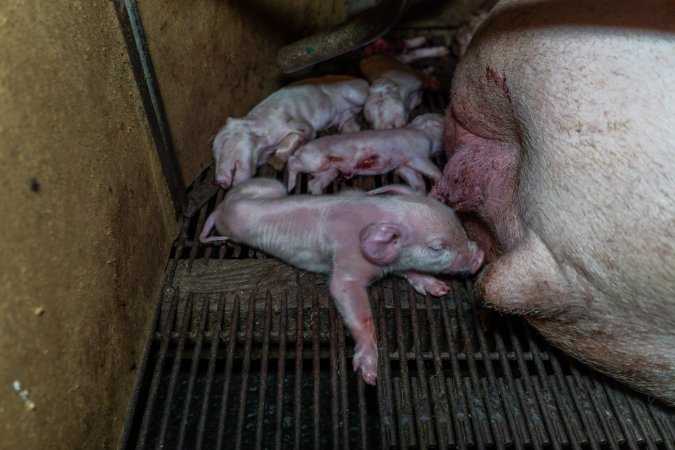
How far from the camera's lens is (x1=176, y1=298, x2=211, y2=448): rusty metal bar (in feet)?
6.06

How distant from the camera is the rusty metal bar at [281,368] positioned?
185cm

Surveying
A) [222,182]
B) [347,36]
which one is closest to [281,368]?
[222,182]

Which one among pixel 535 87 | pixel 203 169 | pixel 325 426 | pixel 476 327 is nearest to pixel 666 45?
pixel 535 87

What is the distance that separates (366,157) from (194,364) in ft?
3.72

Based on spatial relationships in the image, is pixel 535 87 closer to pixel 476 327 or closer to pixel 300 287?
pixel 476 327

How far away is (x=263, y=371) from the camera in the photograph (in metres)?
1.99

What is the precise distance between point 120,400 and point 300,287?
0.70 metres

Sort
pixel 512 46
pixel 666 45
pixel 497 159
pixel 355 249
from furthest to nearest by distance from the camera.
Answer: pixel 355 249 < pixel 497 159 < pixel 512 46 < pixel 666 45

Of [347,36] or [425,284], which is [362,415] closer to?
[425,284]

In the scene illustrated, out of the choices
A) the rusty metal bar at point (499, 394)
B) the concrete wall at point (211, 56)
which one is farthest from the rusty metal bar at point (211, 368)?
the rusty metal bar at point (499, 394)

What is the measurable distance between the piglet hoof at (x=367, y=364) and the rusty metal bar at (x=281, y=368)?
230 mm

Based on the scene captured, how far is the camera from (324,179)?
270 cm

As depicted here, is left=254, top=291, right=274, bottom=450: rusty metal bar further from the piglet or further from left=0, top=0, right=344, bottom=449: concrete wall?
the piglet

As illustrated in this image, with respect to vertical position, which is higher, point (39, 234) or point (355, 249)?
point (39, 234)
